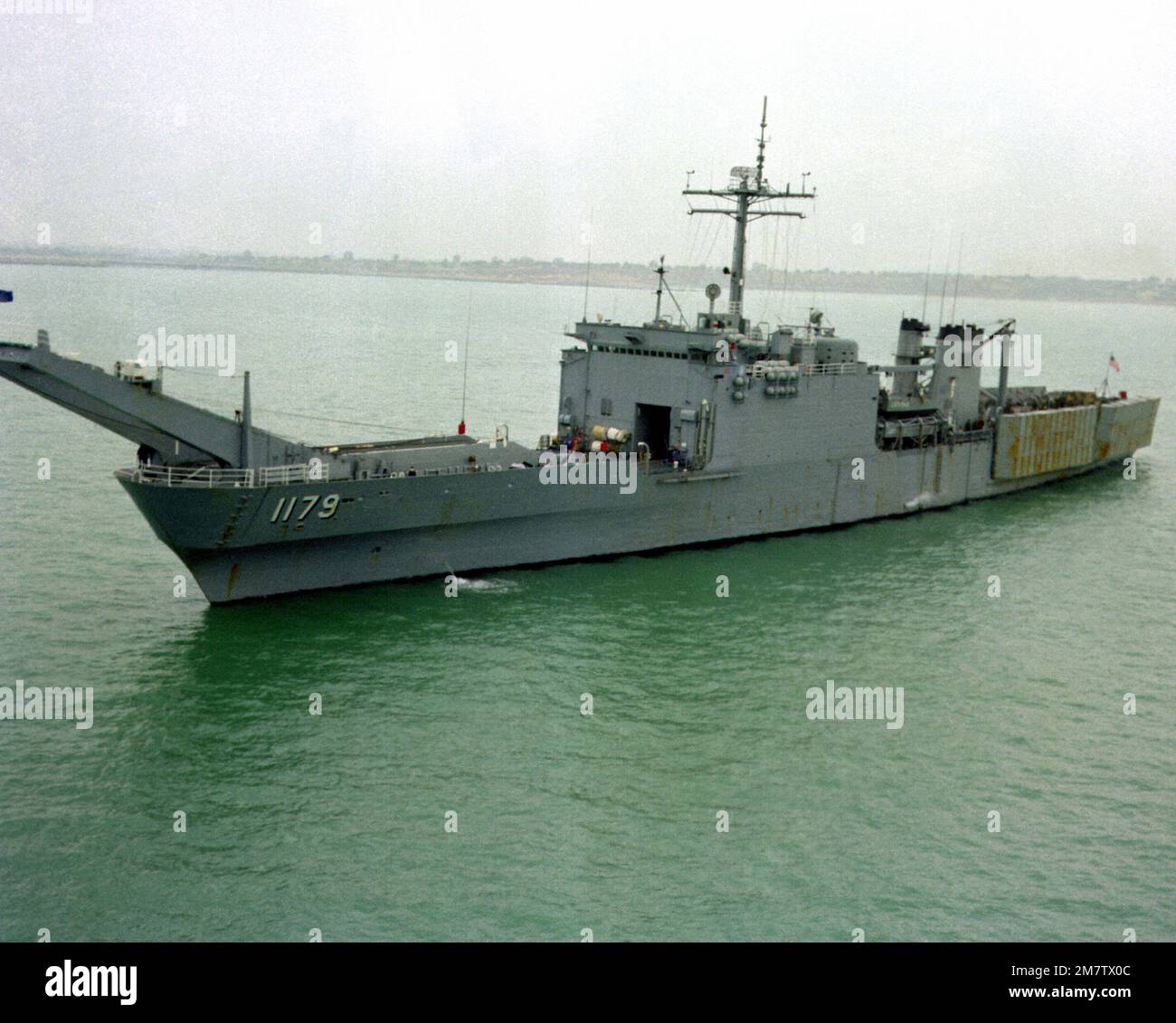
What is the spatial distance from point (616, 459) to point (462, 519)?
390 cm

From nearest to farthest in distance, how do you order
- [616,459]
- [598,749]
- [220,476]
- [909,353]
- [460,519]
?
1. [598,749]
2. [220,476]
3. [460,519]
4. [616,459]
5. [909,353]

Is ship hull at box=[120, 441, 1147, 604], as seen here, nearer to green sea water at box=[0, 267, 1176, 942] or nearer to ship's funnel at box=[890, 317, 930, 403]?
green sea water at box=[0, 267, 1176, 942]

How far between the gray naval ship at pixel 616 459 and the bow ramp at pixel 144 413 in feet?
0.11

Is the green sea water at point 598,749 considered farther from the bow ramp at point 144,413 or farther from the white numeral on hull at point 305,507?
the bow ramp at point 144,413

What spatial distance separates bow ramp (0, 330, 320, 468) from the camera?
2019cm

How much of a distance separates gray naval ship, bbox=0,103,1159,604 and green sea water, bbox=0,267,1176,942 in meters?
0.90

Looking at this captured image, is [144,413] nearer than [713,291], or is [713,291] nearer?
[144,413]

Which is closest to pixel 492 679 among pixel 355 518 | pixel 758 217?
pixel 355 518

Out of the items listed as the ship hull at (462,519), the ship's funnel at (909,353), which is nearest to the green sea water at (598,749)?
the ship hull at (462,519)

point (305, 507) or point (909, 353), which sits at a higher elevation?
point (909, 353)

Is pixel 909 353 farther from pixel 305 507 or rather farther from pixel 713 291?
pixel 305 507

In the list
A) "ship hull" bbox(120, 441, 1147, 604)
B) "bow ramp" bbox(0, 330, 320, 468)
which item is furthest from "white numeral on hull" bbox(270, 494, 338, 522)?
"bow ramp" bbox(0, 330, 320, 468)

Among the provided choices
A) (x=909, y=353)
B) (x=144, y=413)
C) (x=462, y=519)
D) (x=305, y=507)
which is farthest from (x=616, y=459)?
(x=909, y=353)

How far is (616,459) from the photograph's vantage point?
26.4m
